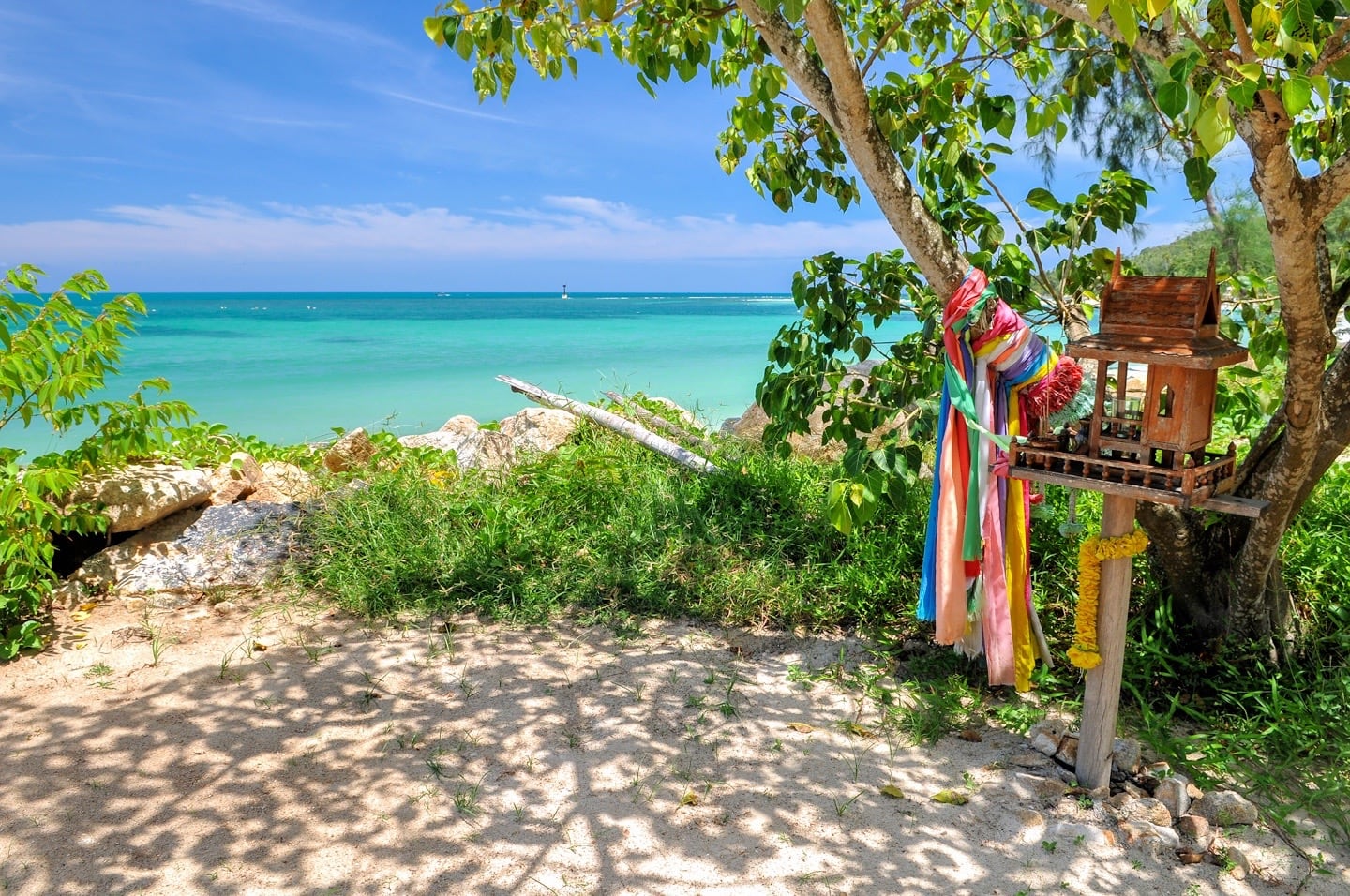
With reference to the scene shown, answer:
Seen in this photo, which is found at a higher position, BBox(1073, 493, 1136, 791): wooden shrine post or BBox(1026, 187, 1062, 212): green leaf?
BBox(1026, 187, 1062, 212): green leaf

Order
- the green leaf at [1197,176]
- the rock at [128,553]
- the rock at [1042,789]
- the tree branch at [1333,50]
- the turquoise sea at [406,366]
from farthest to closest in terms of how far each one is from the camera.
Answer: the turquoise sea at [406,366], the rock at [128,553], the rock at [1042,789], the green leaf at [1197,176], the tree branch at [1333,50]

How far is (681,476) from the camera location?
247 inches

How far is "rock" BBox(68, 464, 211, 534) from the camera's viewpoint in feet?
17.4

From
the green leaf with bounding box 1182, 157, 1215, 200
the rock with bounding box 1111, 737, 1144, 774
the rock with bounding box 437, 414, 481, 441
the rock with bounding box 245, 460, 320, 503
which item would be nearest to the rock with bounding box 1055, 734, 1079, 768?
the rock with bounding box 1111, 737, 1144, 774

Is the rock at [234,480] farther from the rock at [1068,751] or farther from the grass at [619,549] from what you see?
the rock at [1068,751]

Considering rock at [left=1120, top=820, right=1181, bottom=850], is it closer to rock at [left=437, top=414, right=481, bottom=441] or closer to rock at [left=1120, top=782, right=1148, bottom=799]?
rock at [left=1120, top=782, right=1148, bottom=799]

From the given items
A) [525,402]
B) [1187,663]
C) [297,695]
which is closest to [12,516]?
A: [297,695]

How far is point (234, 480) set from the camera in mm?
6289

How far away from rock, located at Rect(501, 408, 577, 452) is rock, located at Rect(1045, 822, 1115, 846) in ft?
16.2

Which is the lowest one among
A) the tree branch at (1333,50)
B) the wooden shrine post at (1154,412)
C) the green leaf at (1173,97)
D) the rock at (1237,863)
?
the rock at (1237,863)

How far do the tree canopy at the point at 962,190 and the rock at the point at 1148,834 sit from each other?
4.32ft

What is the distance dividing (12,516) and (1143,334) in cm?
511

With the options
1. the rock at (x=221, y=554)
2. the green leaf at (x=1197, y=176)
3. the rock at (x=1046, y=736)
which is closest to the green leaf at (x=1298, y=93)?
the green leaf at (x=1197, y=176)

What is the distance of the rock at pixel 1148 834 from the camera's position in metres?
3.06
